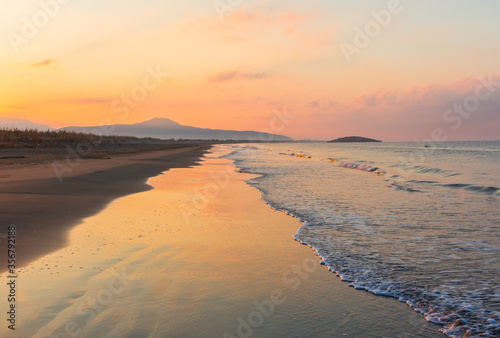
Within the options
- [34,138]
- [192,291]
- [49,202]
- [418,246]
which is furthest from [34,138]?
[418,246]

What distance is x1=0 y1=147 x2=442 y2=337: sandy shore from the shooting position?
4227 mm

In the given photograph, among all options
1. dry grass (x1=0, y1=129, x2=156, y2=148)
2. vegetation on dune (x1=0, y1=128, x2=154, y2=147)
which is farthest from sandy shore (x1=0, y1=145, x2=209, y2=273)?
vegetation on dune (x1=0, y1=128, x2=154, y2=147)

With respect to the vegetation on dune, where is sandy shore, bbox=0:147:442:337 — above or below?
below

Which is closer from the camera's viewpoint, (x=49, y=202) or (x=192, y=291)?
(x=192, y=291)

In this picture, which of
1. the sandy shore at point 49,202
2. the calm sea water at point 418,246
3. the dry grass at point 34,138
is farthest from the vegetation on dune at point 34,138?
the calm sea water at point 418,246

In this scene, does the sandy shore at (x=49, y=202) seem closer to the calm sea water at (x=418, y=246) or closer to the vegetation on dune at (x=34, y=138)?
the calm sea water at (x=418, y=246)

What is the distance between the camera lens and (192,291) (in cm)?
524

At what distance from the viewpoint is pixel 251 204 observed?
13.4 m

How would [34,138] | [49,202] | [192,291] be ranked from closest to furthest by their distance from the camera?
[192,291]
[49,202]
[34,138]

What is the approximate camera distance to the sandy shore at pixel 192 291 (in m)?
4.23

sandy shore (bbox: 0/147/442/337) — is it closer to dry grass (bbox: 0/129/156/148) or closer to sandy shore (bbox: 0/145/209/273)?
sandy shore (bbox: 0/145/209/273)

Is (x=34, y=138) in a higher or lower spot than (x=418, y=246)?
higher

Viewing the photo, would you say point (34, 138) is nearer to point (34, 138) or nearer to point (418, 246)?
point (34, 138)

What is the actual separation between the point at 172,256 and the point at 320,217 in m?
5.66
